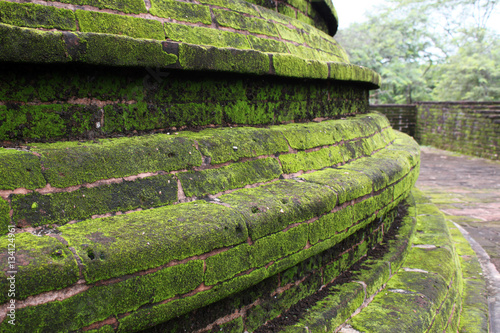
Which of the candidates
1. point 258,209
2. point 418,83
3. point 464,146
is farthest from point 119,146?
point 418,83

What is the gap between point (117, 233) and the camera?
1.10 metres

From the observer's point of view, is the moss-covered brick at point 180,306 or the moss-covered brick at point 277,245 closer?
the moss-covered brick at point 180,306

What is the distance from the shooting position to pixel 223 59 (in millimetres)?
1679

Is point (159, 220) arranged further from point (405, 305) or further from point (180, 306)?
point (405, 305)

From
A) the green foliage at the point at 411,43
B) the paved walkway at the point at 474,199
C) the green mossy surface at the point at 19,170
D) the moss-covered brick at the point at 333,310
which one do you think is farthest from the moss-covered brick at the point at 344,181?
the green foliage at the point at 411,43

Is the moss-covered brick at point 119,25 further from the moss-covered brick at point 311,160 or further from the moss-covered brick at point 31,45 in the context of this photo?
the moss-covered brick at point 311,160

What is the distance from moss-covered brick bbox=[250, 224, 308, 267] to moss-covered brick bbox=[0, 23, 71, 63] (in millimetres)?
934

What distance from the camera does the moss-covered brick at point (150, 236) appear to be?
101cm

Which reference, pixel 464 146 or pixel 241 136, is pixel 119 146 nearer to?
pixel 241 136

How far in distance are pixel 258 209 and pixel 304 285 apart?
565 mm

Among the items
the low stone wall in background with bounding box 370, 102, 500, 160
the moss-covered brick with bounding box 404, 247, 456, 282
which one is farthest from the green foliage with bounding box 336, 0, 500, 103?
the moss-covered brick with bounding box 404, 247, 456, 282

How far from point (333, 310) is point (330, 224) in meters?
0.39

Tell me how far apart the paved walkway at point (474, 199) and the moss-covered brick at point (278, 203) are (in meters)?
1.80

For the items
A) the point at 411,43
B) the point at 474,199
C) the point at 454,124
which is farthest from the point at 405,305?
the point at 411,43
